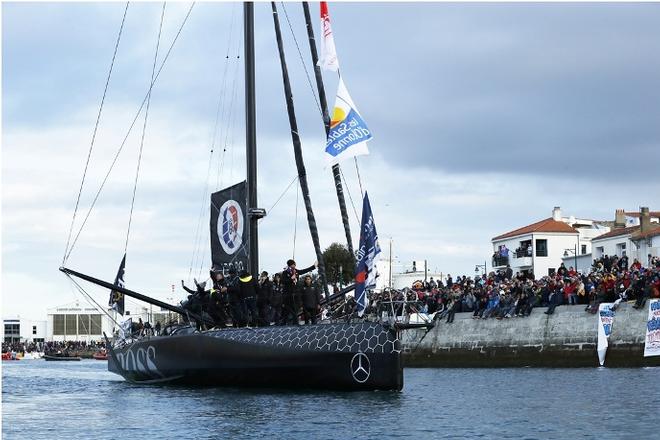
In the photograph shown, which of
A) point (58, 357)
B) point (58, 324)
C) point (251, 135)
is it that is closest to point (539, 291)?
point (251, 135)

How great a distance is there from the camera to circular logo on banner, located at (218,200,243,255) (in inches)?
Answer: 1088

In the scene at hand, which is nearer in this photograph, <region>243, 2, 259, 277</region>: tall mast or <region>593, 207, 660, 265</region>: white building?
<region>243, 2, 259, 277</region>: tall mast

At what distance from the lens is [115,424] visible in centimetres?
1948

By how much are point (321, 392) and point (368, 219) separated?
4.20 m

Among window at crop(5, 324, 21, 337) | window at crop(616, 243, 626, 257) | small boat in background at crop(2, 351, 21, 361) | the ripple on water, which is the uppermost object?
window at crop(616, 243, 626, 257)

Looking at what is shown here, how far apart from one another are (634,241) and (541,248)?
1466cm

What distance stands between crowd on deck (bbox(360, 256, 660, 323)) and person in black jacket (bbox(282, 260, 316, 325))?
4486 mm

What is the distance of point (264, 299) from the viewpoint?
26.0m

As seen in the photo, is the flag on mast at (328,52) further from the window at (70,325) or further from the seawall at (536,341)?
the window at (70,325)

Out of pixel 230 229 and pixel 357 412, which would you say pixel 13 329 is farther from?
pixel 357 412

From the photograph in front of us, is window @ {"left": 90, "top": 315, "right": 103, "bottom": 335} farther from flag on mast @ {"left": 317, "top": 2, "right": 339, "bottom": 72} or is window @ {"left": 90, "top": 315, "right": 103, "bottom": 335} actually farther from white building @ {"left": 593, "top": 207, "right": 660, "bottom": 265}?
flag on mast @ {"left": 317, "top": 2, "right": 339, "bottom": 72}

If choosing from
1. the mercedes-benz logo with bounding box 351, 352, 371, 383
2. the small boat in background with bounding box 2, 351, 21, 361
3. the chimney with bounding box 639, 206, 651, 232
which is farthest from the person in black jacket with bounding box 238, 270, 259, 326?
the small boat in background with bounding box 2, 351, 21, 361

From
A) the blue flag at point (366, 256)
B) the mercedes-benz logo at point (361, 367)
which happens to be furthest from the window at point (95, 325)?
the blue flag at point (366, 256)

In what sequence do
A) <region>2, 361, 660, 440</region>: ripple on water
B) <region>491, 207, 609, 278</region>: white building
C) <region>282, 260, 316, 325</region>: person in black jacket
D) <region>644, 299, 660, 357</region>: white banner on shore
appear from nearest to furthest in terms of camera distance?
<region>2, 361, 660, 440</region>: ripple on water
<region>282, 260, 316, 325</region>: person in black jacket
<region>644, 299, 660, 357</region>: white banner on shore
<region>491, 207, 609, 278</region>: white building
